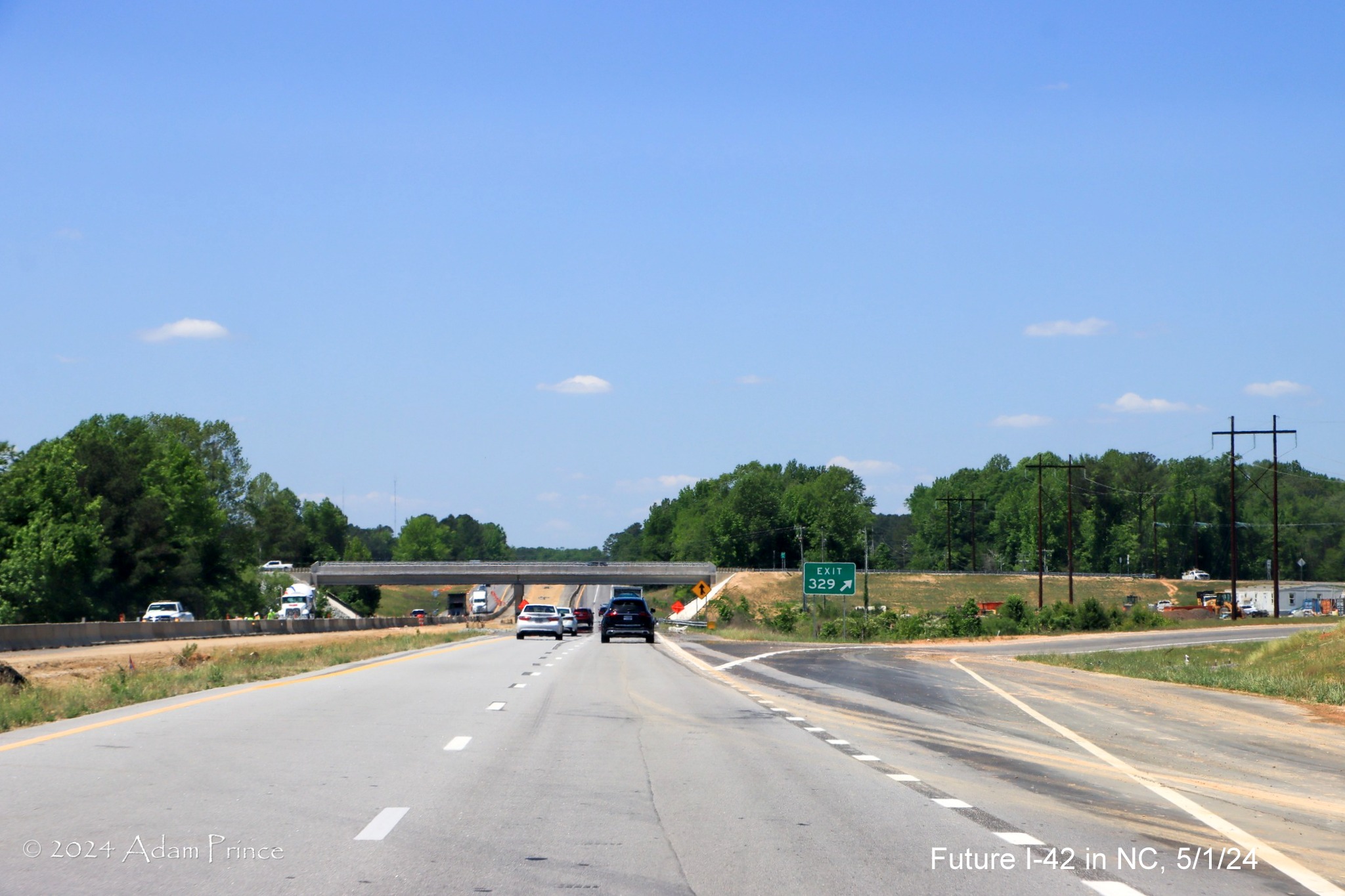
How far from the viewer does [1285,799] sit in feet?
36.4

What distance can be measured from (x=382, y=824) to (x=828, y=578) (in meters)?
51.6

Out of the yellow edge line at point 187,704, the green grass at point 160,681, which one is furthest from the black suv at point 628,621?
the yellow edge line at point 187,704

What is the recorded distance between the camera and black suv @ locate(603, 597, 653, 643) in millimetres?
53500

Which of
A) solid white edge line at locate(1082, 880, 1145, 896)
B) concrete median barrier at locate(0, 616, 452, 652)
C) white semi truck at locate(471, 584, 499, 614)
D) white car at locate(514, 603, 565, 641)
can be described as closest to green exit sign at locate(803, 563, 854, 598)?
white car at locate(514, 603, 565, 641)

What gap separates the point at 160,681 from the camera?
78.8ft

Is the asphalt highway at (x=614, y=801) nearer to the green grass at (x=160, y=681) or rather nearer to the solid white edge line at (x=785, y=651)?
the green grass at (x=160, y=681)

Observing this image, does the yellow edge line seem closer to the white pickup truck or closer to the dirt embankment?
the white pickup truck

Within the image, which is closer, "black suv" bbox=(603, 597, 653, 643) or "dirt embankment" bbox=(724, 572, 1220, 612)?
"black suv" bbox=(603, 597, 653, 643)

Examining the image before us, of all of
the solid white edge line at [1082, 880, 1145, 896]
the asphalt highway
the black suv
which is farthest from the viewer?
the black suv

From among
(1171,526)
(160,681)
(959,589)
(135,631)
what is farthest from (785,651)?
(1171,526)

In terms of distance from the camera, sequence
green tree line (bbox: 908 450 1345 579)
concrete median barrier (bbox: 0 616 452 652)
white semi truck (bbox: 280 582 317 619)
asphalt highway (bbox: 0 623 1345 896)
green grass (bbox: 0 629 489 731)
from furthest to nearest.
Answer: green tree line (bbox: 908 450 1345 579)
white semi truck (bbox: 280 582 317 619)
concrete median barrier (bbox: 0 616 452 652)
green grass (bbox: 0 629 489 731)
asphalt highway (bbox: 0 623 1345 896)

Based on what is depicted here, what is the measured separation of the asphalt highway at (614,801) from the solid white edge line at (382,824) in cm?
4

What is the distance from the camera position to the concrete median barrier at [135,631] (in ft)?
137

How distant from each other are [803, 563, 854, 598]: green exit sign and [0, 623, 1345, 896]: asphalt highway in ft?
128
